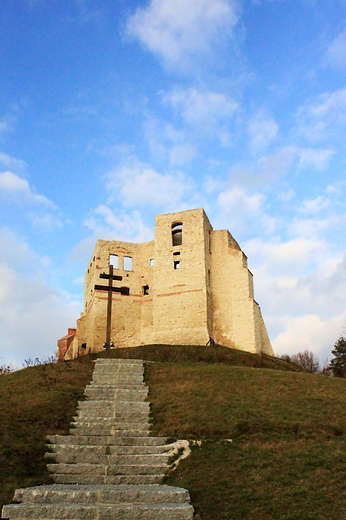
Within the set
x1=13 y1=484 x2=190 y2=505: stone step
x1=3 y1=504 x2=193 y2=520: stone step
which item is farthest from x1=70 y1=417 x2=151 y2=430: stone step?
x1=3 y1=504 x2=193 y2=520: stone step

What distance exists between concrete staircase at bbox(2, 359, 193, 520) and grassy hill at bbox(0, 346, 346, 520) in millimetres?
495

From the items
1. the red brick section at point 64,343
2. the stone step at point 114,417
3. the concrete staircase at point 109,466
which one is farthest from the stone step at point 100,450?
the red brick section at point 64,343

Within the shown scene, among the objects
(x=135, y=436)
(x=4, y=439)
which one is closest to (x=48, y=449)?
(x=4, y=439)

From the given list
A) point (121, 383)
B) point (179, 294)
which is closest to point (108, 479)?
point (121, 383)

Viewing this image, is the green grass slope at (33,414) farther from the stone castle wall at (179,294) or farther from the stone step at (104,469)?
the stone castle wall at (179,294)

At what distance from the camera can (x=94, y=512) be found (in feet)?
25.4

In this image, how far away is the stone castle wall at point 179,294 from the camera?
32.4 meters

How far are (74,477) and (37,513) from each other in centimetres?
330

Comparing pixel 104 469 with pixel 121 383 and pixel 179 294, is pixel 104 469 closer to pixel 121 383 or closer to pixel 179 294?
pixel 121 383

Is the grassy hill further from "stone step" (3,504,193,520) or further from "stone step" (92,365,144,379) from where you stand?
"stone step" (3,504,193,520)

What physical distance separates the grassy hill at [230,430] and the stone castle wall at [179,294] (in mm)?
10464

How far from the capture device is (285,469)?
1075 centimetres

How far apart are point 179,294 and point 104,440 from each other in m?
20.3

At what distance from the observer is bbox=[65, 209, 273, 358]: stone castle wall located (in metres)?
32.4
